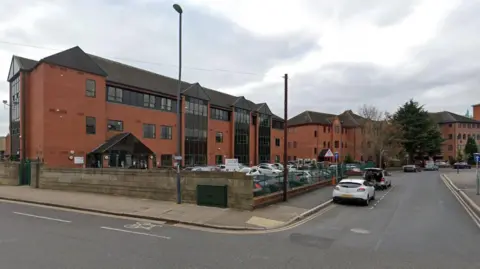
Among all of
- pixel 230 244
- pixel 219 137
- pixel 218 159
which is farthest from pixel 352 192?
pixel 219 137

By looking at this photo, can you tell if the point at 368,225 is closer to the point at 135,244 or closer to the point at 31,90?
the point at 135,244

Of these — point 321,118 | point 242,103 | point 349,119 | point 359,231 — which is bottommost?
point 359,231

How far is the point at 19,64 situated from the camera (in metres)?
34.1

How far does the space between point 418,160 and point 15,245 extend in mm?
92284

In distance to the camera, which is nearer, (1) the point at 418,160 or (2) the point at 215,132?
(2) the point at 215,132

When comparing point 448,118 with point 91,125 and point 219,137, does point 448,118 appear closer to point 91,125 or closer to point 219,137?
point 219,137

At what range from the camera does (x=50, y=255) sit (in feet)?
24.2

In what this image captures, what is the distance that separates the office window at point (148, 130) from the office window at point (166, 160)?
3.03 m

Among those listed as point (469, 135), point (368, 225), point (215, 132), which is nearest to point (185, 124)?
point (215, 132)

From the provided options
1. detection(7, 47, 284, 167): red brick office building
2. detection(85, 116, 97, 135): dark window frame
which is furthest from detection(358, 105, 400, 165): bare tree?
detection(85, 116, 97, 135): dark window frame

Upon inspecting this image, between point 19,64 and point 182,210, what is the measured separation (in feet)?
95.9

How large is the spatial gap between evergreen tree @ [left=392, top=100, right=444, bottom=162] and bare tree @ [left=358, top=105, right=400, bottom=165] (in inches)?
525

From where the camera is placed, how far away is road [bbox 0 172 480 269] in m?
7.23

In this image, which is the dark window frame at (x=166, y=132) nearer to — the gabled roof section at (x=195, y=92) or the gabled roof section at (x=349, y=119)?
the gabled roof section at (x=195, y=92)
